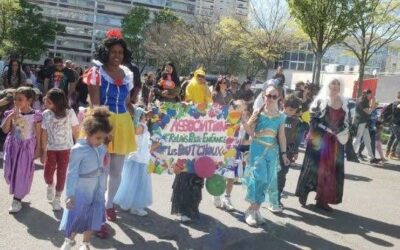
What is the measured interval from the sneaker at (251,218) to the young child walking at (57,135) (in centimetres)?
214

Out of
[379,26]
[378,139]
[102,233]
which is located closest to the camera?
[102,233]

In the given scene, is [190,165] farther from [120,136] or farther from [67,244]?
[67,244]

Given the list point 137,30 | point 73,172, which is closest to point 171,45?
point 137,30

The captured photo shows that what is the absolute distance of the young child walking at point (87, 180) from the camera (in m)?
3.97

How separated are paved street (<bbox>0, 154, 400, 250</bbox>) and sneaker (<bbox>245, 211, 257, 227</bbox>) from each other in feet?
0.26

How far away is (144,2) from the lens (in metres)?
95.5

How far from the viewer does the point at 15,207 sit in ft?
17.0

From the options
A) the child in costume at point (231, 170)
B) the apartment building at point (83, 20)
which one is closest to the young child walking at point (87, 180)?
the child in costume at point (231, 170)

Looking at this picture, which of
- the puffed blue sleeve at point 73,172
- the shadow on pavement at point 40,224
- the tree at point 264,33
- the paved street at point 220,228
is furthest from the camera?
the tree at point 264,33

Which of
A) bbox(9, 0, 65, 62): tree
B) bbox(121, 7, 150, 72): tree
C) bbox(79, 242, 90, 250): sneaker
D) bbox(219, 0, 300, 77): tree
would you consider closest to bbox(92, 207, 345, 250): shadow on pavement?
bbox(79, 242, 90, 250): sneaker

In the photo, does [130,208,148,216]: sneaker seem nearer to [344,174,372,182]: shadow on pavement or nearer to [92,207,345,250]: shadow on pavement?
[92,207,345,250]: shadow on pavement

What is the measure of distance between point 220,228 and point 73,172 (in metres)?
2.01

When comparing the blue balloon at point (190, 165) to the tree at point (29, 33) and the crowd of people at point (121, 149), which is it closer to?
the crowd of people at point (121, 149)

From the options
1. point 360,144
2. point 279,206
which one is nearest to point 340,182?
point 279,206
